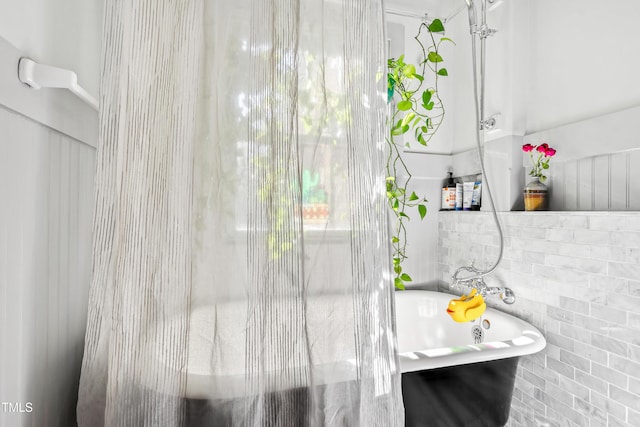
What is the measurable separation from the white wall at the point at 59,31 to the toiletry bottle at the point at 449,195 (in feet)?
5.97

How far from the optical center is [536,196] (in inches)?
59.1

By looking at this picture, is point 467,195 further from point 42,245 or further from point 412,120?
point 42,245

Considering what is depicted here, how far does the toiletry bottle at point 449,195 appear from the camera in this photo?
2.04 m

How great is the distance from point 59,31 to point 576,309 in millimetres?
1826

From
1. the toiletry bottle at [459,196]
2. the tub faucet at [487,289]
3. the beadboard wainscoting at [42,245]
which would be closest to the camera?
the beadboard wainscoting at [42,245]

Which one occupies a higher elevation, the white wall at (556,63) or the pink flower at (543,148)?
the white wall at (556,63)

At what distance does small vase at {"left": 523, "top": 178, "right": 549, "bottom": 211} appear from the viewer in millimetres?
Result: 1496

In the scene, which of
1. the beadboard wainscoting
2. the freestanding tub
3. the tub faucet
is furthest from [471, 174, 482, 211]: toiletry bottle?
the beadboard wainscoting

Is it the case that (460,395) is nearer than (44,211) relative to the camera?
No

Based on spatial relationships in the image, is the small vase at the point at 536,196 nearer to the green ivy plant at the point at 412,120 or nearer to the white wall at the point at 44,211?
the green ivy plant at the point at 412,120

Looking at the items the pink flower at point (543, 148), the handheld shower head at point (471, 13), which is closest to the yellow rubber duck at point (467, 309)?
the pink flower at point (543, 148)

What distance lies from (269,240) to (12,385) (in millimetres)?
497

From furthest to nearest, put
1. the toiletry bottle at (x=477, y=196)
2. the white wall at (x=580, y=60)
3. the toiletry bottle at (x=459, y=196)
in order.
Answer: the toiletry bottle at (x=459, y=196)
the toiletry bottle at (x=477, y=196)
the white wall at (x=580, y=60)

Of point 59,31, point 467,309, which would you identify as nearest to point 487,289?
point 467,309
